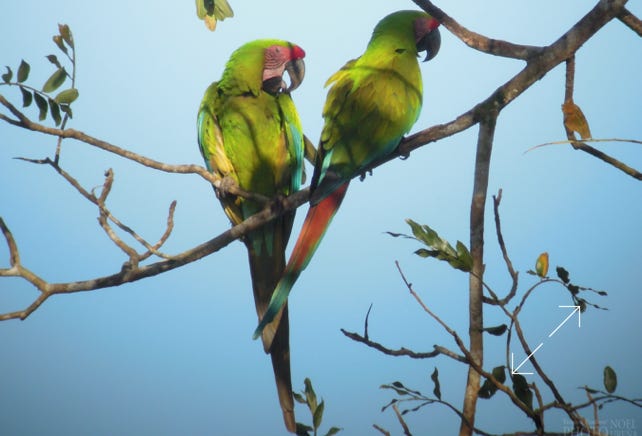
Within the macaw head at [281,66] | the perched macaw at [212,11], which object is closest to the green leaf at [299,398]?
the perched macaw at [212,11]

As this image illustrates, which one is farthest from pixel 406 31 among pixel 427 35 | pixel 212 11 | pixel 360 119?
pixel 212 11

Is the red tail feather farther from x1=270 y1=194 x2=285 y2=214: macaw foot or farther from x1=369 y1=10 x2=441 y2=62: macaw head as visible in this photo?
x1=369 y1=10 x2=441 y2=62: macaw head

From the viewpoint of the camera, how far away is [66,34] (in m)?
1.26

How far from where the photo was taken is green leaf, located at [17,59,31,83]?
1245 millimetres

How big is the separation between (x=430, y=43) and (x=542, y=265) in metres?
1.06

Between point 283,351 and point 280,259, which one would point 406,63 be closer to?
point 280,259

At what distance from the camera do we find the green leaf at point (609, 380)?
1065 mm

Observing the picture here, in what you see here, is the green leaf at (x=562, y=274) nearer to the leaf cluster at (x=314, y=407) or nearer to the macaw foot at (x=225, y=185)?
the leaf cluster at (x=314, y=407)

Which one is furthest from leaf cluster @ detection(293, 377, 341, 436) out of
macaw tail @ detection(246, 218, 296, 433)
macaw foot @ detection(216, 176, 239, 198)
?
macaw foot @ detection(216, 176, 239, 198)

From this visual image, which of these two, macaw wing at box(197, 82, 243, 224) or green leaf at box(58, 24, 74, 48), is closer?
green leaf at box(58, 24, 74, 48)

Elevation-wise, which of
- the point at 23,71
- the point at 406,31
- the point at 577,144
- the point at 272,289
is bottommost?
the point at 577,144

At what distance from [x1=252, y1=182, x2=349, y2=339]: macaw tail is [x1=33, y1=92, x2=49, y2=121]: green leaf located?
1.97 feet

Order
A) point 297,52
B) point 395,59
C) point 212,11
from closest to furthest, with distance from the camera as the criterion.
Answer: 1. point 212,11
2. point 395,59
3. point 297,52

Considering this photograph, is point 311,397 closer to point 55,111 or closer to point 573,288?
point 573,288
